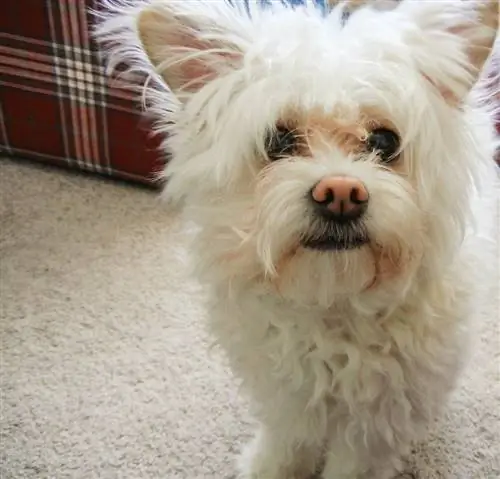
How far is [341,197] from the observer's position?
791mm

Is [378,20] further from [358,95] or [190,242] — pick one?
[190,242]

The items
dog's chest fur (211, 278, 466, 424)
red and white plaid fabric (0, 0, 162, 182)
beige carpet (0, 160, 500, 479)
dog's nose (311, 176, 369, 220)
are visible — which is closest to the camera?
dog's nose (311, 176, 369, 220)

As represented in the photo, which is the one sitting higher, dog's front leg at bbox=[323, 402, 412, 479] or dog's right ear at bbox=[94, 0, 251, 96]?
dog's right ear at bbox=[94, 0, 251, 96]

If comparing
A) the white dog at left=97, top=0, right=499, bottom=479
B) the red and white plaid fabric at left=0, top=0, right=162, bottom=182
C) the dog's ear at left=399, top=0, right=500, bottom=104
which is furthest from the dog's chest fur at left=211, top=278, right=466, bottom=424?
the red and white plaid fabric at left=0, top=0, right=162, bottom=182

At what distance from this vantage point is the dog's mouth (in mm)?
803

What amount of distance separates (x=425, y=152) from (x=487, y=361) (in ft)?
2.16

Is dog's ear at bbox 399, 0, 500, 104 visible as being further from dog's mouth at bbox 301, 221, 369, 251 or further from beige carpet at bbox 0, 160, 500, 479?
beige carpet at bbox 0, 160, 500, 479

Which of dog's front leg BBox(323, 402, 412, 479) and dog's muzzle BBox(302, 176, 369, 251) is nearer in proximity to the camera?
dog's muzzle BBox(302, 176, 369, 251)

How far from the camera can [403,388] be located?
3.18 feet

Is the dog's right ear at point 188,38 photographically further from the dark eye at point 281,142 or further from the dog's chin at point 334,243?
the dog's chin at point 334,243

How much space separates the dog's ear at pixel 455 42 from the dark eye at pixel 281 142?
5.9 inches

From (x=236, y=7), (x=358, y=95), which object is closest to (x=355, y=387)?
(x=358, y=95)

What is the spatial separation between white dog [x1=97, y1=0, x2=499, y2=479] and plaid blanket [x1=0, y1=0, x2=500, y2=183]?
0.64 meters

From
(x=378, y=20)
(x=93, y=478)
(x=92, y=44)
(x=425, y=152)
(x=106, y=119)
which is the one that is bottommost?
(x=93, y=478)
